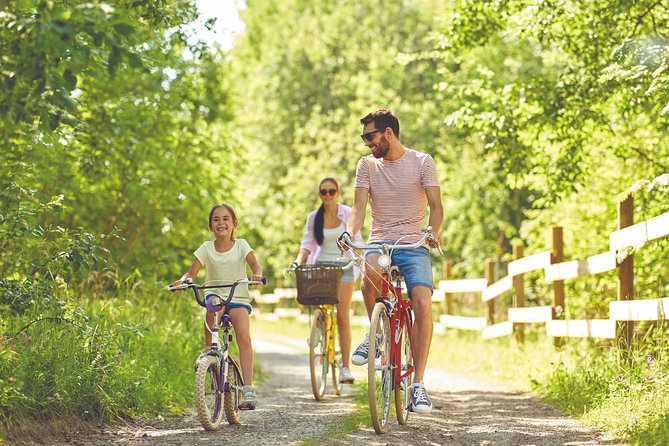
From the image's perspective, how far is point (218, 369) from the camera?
681 cm

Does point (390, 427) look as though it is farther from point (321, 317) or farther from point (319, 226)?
point (319, 226)

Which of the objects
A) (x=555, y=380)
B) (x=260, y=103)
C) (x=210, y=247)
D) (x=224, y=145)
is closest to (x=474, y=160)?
(x=224, y=145)

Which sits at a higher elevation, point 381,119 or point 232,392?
point 381,119

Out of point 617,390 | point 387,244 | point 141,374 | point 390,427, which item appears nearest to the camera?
point 387,244

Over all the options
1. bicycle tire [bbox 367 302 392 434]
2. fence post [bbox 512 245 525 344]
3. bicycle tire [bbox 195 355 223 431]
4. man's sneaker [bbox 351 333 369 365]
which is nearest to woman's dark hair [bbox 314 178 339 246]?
bicycle tire [bbox 195 355 223 431]

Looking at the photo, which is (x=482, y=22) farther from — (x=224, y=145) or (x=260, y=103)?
(x=260, y=103)

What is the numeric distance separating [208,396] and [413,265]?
173 centimetres

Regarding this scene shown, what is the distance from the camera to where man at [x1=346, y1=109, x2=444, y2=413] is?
6.74 metres

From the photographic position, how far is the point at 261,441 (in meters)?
6.22

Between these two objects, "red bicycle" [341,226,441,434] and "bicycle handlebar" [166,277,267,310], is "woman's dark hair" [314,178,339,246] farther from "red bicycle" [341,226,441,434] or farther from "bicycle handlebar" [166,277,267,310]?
"red bicycle" [341,226,441,434]

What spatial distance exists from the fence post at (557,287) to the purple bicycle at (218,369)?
4919 millimetres

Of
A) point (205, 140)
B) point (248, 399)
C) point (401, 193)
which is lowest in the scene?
point (248, 399)

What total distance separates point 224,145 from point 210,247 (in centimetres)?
921

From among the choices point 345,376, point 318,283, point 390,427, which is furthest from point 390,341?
point 345,376
